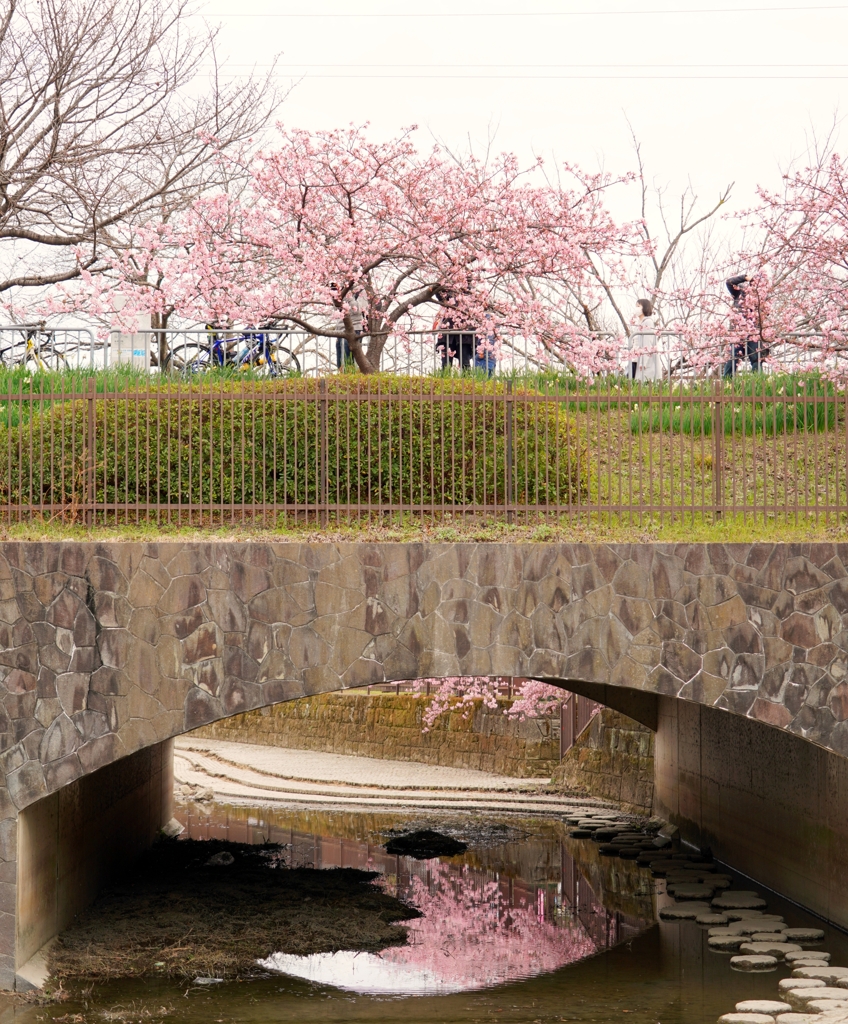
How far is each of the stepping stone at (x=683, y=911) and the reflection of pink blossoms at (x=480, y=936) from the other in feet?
3.30

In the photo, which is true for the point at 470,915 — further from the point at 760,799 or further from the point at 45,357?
the point at 45,357

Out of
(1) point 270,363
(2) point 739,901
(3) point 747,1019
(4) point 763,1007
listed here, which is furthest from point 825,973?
(1) point 270,363

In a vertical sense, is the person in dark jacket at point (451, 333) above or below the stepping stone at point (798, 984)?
above

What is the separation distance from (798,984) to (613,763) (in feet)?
36.4

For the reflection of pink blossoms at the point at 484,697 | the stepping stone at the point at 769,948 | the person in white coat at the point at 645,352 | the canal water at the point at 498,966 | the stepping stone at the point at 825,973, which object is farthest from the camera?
the reflection of pink blossoms at the point at 484,697

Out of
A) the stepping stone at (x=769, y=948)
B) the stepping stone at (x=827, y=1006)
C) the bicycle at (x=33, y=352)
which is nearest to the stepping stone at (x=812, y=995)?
the stepping stone at (x=827, y=1006)

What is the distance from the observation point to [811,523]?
11.1 metres

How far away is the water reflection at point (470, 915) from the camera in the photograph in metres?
10.5

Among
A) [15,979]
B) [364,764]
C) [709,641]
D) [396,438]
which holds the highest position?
[396,438]

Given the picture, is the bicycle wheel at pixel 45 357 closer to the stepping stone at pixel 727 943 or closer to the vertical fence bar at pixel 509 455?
the vertical fence bar at pixel 509 455

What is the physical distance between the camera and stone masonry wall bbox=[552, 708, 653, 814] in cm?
1975

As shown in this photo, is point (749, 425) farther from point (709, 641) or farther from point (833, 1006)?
point (833, 1006)

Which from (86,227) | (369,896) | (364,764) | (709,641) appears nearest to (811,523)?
(709,641)

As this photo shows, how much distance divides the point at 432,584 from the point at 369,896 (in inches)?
201
